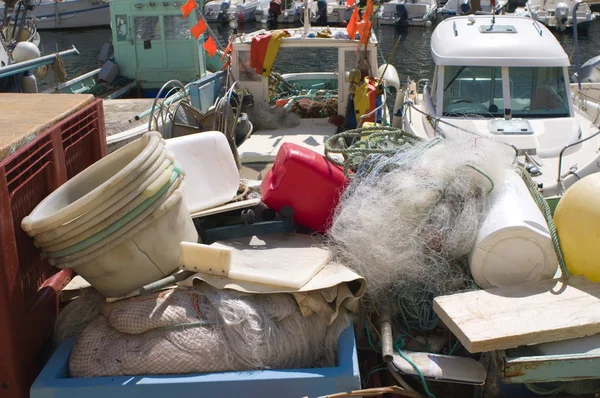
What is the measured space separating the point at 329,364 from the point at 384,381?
1.74ft

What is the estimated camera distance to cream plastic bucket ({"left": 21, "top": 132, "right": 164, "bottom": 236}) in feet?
9.77

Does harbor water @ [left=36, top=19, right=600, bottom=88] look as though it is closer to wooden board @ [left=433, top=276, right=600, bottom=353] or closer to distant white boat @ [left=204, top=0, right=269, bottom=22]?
distant white boat @ [left=204, top=0, right=269, bottom=22]

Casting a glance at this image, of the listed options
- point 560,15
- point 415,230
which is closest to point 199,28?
point 415,230

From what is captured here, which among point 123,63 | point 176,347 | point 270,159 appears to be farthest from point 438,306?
point 123,63

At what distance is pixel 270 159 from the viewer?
8.07 m

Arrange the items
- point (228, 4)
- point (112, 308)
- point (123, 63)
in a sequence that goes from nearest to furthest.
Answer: point (112, 308) < point (123, 63) < point (228, 4)

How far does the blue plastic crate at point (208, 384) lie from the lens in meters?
3.07

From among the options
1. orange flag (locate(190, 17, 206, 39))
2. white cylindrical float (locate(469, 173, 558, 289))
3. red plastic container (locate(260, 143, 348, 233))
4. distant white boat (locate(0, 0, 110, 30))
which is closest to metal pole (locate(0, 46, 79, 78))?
orange flag (locate(190, 17, 206, 39))

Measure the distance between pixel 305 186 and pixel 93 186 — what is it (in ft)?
4.11

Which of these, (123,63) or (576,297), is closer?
(576,297)

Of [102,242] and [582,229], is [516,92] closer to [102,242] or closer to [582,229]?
[582,229]

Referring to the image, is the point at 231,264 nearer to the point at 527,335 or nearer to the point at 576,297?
the point at 527,335

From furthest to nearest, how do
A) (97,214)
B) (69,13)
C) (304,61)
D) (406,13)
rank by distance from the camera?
(69,13)
(406,13)
(304,61)
(97,214)

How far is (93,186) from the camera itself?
11.7ft
